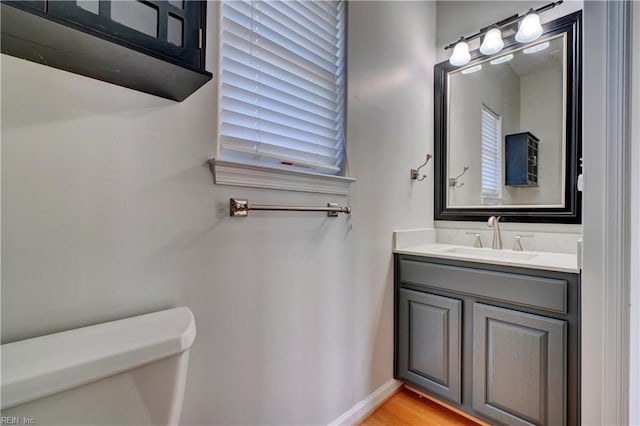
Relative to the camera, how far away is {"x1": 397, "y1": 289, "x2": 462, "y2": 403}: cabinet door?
151cm

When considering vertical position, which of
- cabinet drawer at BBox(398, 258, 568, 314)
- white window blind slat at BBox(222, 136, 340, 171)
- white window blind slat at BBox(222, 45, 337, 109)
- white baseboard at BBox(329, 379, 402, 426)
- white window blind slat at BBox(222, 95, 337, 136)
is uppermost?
white window blind slat at BBox(222, 45, 337, 109)

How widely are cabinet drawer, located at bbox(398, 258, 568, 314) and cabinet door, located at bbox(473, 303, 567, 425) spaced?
7 centimetres

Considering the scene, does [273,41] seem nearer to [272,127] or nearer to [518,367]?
[272,127]

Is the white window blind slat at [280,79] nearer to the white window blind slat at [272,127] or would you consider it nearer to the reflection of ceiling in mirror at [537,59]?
the white window blind slat at [272,127]

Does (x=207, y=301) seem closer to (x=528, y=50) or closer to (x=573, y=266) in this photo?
(x=573, y=266)

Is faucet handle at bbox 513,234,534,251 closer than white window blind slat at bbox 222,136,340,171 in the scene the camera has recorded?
No

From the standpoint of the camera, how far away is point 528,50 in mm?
1732

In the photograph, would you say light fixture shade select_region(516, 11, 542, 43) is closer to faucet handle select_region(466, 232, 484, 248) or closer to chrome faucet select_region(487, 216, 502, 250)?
chrome faucet select_region(487, 216, 502, 250)

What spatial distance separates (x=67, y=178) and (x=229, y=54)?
2.16 feet

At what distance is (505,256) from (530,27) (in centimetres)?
133

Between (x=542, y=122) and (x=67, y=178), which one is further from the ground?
(x=542, y=122)

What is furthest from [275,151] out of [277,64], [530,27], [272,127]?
[530,27]

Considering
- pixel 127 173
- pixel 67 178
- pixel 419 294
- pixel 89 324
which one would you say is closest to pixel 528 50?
pixel 419 294

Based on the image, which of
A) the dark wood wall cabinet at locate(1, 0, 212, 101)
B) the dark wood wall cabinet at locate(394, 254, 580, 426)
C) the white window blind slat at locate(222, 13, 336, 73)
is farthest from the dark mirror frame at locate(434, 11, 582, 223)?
the dark wood wall cabinet at locate(1, 0, 212, 101)
